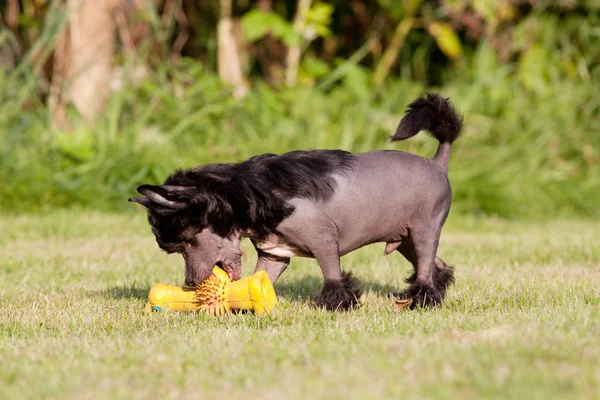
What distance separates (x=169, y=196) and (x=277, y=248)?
2.12 ft

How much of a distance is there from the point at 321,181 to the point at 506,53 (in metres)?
7.63

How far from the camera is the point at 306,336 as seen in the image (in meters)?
3.96

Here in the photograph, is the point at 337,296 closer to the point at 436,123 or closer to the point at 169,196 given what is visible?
the point at 169,196

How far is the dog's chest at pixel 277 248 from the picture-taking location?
4.75 meters

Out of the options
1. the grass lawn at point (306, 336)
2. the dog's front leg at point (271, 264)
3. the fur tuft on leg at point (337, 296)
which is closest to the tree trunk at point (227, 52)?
the grass lawn at point (306, 336)

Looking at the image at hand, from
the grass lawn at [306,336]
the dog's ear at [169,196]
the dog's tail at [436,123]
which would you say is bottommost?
the grass lawn at [306,336]

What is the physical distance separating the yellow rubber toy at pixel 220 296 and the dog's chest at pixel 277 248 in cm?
16

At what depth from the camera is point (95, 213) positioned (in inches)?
347

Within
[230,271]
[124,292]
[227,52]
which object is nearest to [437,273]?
[230,271]

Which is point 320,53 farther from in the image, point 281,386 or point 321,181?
point 281,386

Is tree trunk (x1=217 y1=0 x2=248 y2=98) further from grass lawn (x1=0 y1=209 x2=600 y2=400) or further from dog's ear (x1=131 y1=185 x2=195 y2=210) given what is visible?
dog's ear (x1=131 y1=185 x2=195 y2=210)

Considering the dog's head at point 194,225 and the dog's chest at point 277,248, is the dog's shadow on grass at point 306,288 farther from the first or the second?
the dog's head at point 194,225

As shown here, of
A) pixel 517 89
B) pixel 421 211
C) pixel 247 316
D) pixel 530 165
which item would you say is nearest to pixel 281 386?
pixel 247 316

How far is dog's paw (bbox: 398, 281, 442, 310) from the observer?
489 centimetres
